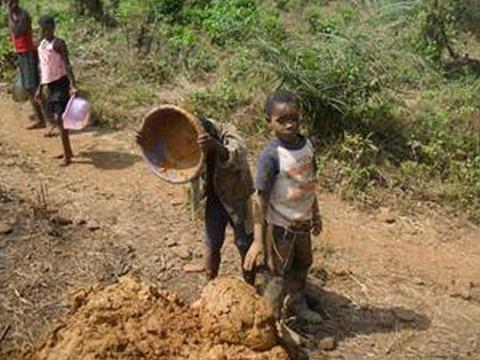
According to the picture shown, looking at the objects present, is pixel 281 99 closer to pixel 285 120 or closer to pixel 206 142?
pixel 285 120

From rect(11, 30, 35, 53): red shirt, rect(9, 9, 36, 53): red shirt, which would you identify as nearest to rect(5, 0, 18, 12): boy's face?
rect(9, 9, 36, 53): red shirt

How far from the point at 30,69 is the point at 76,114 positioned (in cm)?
120

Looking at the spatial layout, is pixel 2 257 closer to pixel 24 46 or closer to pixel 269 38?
pixel 24 46

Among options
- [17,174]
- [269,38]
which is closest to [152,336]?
[17,174]

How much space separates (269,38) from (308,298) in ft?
11.1

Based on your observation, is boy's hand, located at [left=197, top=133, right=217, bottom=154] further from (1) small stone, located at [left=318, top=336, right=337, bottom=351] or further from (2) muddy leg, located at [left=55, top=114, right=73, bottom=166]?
(2) muddy leg, located at [left=55, top=114, right=73, bottom=166]

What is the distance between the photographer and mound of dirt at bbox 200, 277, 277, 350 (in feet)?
11.3

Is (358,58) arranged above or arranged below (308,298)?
above

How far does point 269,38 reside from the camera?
7344 mm

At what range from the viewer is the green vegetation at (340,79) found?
6594mm

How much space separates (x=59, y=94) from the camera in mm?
6535

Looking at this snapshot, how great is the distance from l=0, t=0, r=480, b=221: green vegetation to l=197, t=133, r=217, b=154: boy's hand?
8.78 feet

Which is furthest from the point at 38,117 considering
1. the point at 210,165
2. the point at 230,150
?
the point at 230,150

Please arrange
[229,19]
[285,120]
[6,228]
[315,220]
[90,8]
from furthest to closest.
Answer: [90,8], [229,19], [6,228], [315,220], [285,120]
